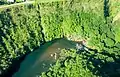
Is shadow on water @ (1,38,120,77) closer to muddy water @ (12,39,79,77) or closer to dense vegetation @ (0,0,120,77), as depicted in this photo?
muddy water @ (12,39,79,77)

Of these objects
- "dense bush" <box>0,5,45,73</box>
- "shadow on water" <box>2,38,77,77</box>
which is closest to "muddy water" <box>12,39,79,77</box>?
"shadow on water" <box>2,38,77,77</box>

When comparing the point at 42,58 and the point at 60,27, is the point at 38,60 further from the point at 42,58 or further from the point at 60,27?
the point at 60,27

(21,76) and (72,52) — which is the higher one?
(72,52)

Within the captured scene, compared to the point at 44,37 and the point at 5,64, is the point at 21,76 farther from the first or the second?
the point at 44,37

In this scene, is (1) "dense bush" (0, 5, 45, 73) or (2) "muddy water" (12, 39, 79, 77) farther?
(1) "dense bush" (0, 5, 45, 73)

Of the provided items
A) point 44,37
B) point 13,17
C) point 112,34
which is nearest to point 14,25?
point 13,17
